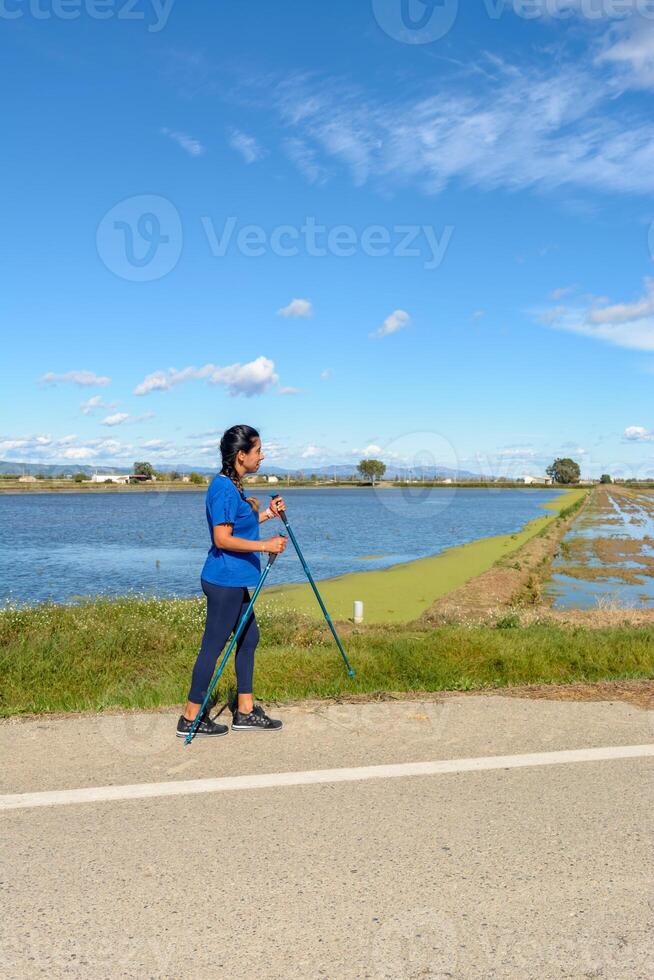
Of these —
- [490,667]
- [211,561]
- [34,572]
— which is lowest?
[34,572]

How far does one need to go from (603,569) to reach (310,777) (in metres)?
27.5

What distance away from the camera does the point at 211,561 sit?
5473mm

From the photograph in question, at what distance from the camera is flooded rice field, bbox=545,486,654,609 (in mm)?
22656

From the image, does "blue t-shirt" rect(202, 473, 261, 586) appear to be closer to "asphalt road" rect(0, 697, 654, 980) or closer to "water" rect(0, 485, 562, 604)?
"asphalt road" rect(0, 697, 654, 980)

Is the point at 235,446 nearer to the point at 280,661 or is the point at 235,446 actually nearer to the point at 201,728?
the point at 201,728

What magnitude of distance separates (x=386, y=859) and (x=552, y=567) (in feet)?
94.0

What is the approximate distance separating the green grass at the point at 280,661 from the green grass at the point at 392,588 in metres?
6.12

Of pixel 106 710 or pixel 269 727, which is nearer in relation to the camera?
pixel 269 727

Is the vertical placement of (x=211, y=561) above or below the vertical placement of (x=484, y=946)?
above

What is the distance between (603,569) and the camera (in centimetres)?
2975

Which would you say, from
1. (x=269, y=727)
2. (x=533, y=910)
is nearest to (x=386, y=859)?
(x=533, y=910)

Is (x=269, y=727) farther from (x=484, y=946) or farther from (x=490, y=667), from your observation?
(x=490, y=667)

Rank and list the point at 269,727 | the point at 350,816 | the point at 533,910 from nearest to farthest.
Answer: the point at 533,910
the point at 350,816
the point at 269,727

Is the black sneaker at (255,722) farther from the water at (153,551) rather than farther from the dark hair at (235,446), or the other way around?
the water at (153,551)
